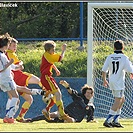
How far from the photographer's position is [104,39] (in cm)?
1458

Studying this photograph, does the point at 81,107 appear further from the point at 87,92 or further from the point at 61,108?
the point at 61,108

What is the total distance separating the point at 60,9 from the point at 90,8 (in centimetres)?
855

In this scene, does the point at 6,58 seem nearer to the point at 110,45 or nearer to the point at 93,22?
the point at 93,22

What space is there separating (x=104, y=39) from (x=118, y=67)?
12.6 feet

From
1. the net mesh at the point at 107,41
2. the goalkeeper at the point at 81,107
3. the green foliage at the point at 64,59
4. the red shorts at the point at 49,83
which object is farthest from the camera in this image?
the green foliage at the point at 64,59

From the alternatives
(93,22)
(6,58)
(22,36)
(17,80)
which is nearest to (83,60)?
(22,36)

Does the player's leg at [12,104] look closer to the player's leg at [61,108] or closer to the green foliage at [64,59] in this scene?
the player's leg at [61,108]

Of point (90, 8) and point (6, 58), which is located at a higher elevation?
point (90, 8)

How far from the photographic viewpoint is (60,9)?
71.7 feet

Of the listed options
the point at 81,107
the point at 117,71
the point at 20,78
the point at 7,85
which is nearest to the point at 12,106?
the point at 7,85

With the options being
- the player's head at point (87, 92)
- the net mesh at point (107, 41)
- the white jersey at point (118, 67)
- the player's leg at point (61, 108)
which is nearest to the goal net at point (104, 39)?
the net mesh at point (107, 41)

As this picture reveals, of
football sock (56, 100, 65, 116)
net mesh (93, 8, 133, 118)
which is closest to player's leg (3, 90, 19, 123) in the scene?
football sock (56, 100, 65, 116)

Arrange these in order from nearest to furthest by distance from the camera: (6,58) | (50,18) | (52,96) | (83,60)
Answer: (6,58)
(52,96)
(83,60)
(50,18)

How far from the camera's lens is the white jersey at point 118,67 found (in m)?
10.8
